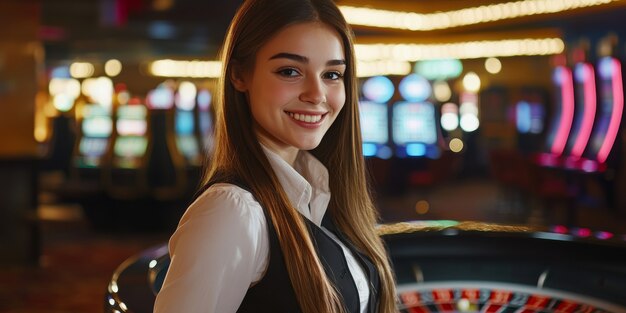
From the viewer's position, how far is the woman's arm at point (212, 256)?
0.95 m

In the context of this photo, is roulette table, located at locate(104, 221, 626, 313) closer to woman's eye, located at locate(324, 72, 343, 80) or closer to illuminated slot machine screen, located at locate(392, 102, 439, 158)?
woman's eye, located at locate(324, 72, 343, 80)

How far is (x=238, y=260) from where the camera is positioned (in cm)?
97

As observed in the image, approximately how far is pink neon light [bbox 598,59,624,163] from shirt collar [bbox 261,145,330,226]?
571 centimetres

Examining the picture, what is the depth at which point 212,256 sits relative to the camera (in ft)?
3.11

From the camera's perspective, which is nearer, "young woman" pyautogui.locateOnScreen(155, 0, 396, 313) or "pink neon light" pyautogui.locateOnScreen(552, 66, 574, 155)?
"young woman" pyautogui.locateOnScreen(155, 0, 396, 313)

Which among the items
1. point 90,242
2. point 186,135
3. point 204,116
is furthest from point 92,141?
point 90,242

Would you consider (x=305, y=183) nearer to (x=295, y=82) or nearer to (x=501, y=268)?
(x=295, y=82)

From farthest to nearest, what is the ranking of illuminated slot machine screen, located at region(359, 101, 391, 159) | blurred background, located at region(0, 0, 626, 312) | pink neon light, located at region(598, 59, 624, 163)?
illuminated slot machine screen, located at region(359, 101, 391, 159) < pink neon light, located at region(598, 59, 624, 163) < blurred background, located at region(0, 0, 626, 312)

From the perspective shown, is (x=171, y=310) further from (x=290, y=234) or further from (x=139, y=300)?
(x=139, y=300)

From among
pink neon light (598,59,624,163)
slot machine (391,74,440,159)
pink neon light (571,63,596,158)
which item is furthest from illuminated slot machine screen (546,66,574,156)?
slot machine (391,74,440,159)

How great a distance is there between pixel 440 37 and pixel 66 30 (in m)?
5.06

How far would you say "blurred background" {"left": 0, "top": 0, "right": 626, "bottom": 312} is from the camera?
6090 mm

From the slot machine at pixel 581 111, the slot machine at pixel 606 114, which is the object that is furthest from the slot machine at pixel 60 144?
the slot machine at pixel 606 114

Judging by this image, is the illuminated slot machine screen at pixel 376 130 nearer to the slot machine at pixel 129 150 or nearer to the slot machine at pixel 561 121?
the slot machine at pixel 561 121
